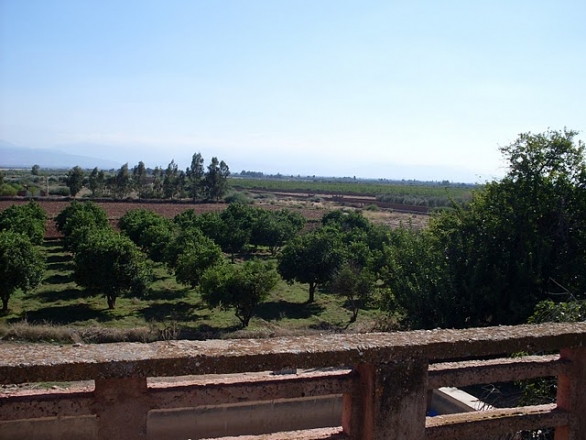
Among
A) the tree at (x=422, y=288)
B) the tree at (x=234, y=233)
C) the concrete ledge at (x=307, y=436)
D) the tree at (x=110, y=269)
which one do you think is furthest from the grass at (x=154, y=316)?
the concrete ledge at (x=307, y=436)

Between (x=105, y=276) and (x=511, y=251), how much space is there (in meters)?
19.6

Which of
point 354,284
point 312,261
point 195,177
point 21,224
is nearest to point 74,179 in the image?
point 195,177

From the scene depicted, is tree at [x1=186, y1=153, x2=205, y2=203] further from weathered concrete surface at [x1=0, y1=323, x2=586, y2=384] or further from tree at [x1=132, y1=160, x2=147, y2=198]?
weathered concrete surface at [x1=0, y1=323, x2=586, y2=384]

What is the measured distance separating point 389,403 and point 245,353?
789mm

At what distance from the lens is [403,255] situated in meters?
13.3

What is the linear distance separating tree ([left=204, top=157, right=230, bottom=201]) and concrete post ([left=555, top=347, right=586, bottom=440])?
308ft

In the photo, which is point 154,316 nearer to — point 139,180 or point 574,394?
point 574,394

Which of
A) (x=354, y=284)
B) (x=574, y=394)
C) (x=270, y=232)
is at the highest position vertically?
(x=574, y=394)

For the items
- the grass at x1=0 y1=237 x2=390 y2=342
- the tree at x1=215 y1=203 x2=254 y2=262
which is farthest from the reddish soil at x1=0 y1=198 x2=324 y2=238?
the grass at x1=0 y1=237 x2=390 y2=342

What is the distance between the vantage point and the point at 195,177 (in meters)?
100

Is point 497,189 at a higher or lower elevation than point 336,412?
higher

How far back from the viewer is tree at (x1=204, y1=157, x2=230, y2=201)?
95.6 metres

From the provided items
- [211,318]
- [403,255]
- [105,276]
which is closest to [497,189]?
[403,255]

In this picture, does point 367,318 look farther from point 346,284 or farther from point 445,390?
point 445,390
